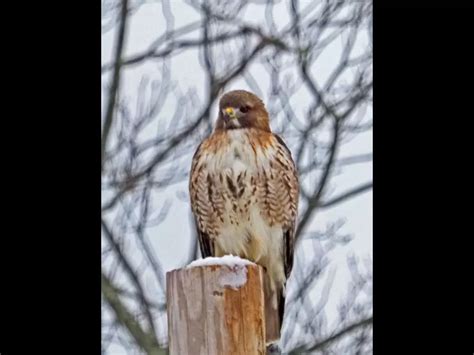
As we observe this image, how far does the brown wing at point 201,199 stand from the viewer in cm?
456

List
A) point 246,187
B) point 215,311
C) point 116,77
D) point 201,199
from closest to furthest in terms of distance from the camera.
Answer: point 215,311 → point 246,187 → point 201,199 → point 116,77

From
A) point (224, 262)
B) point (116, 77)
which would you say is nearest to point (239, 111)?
point (116, 77)

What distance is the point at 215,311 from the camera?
8.16ft

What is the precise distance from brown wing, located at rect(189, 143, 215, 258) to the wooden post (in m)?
1.99

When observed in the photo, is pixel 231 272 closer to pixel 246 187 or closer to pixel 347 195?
pixel 246 187

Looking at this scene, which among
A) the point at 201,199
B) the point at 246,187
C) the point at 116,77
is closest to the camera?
the point at 246,187

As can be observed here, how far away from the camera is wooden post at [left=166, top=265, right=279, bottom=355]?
246 cm

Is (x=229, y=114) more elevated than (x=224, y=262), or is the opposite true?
(x=229, y=114)

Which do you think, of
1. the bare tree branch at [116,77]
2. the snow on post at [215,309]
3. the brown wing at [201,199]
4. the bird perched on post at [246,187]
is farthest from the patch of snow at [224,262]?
the bare tree branch at [116,77]

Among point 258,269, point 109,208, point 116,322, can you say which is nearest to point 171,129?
point 109,208

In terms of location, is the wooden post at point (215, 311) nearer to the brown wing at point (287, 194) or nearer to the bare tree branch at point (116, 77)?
the brown wing at point (287, 194)

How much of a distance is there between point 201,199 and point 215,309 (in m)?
2.14

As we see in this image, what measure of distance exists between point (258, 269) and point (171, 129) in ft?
10.4
